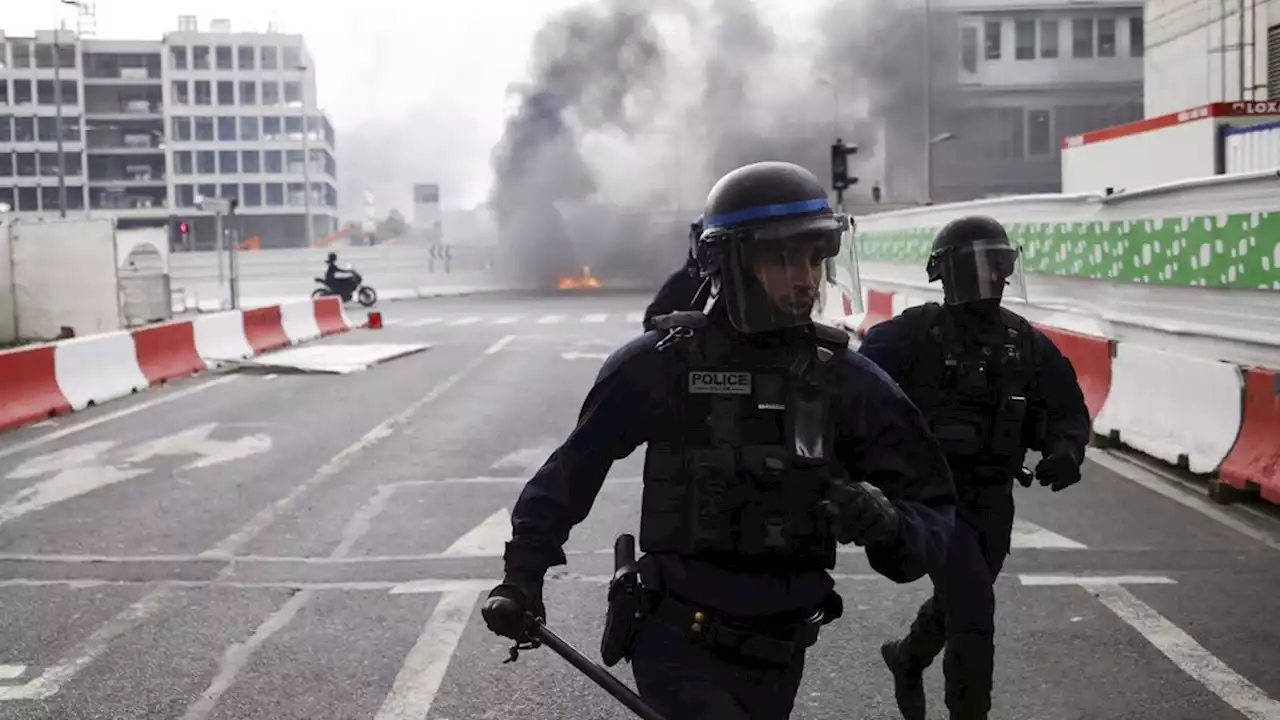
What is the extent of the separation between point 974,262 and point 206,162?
3402 inches

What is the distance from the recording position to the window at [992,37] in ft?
218

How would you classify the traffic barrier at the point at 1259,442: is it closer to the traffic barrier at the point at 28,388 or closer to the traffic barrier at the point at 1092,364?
the traffic barrier at the point at 1092,364

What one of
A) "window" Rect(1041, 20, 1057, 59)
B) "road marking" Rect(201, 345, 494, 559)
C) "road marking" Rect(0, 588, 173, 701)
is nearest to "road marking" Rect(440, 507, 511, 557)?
"road marking" Rect(201, 345, 494, 559)

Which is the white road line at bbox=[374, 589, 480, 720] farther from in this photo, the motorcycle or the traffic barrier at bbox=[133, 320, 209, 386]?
the motorcycle

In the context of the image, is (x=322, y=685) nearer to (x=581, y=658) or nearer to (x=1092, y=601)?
(x=581, y=658)

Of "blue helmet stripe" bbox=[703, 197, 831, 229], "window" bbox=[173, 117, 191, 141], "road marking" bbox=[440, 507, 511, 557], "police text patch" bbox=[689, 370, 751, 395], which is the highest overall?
"window" bbox=[173, 117, 191, 141]

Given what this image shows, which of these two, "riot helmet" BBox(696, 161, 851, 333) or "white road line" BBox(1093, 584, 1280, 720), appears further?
"white road line" BBox(1093, 584, 1280, 720)

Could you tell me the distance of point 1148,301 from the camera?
10.9 m

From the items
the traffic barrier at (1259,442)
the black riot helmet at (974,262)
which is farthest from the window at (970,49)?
the black riot helmet at (974,262)

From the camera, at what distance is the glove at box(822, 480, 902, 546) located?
249 cm

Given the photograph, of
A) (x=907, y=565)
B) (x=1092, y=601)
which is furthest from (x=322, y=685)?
(x=1092, y=601)

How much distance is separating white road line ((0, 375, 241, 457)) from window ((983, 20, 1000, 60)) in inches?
2211

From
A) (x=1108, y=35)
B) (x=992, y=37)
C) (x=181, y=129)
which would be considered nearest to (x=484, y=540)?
(x=992, y=37)

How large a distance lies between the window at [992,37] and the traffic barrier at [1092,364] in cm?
5825
